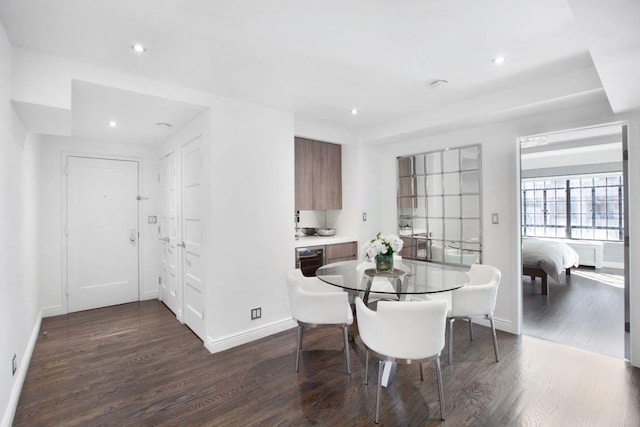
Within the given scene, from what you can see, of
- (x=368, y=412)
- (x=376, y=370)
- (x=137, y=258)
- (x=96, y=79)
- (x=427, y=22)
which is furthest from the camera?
(x=137, y=258)

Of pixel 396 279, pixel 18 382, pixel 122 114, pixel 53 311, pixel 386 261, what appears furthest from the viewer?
pixel 53 311

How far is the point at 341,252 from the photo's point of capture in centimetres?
417

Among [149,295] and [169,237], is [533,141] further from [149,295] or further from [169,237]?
[149,295]

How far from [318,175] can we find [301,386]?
8.53 ft

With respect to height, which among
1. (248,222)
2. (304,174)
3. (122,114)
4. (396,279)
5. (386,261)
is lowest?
(396,279)

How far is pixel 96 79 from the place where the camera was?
2.32 meters

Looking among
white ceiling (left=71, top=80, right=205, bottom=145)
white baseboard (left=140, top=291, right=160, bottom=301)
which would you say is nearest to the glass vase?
white ceiling (left=71, top=80, right=205, bottom=145)

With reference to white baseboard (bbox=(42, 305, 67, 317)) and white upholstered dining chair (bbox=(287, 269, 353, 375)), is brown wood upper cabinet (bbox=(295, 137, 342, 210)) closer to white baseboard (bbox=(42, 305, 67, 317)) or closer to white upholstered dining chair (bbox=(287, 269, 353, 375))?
white upholstered dining chair (bbox=(287, 269, 353, 375))

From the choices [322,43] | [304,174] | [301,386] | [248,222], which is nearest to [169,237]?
[248,222]

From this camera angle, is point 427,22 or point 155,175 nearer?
point 427,22

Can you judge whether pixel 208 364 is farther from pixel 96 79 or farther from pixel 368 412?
pixel 96 79

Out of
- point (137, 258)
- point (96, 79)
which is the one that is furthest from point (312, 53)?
point (137, 258)

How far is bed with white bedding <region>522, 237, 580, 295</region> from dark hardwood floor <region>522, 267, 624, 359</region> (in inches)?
12.0

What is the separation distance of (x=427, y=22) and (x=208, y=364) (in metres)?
3.06
